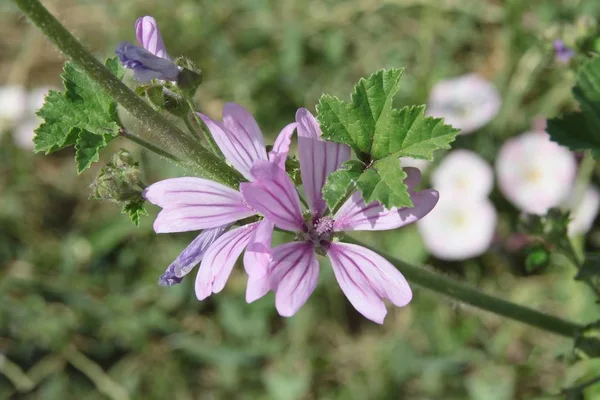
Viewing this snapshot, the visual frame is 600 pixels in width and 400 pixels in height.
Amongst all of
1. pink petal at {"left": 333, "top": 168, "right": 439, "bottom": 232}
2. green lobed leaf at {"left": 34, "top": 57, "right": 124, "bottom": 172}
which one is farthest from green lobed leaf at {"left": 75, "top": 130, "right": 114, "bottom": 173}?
pink petal at {"left": 333, "top": 168, "right": 439, "bottom": 232}

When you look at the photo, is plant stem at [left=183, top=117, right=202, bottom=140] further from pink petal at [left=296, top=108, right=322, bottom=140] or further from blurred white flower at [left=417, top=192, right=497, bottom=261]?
blurred white flower at [left=417, top=192, right=497, bottom=261]

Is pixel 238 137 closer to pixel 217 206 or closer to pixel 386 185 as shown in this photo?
pixel 217 206

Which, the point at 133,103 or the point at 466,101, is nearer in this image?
the point at 133,103

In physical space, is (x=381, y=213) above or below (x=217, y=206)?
below

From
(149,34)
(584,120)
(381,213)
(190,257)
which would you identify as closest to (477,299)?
(381,213)

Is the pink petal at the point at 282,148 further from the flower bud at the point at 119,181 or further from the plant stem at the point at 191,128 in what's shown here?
the flower bud at the point at 119,181

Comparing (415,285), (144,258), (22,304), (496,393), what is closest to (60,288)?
(22,304)

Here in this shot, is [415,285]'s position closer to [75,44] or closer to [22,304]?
[75,44]
